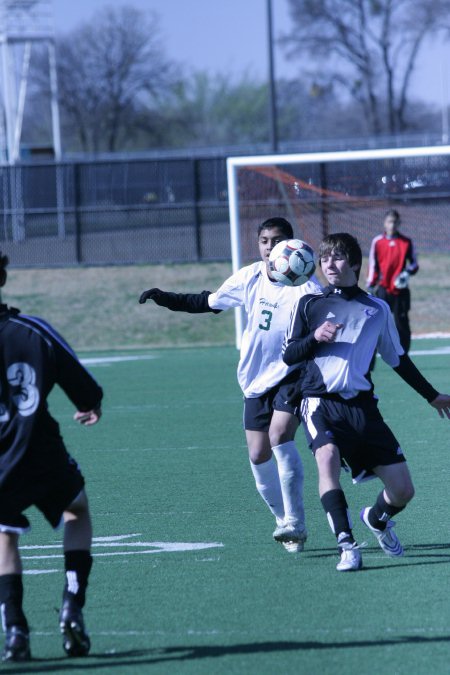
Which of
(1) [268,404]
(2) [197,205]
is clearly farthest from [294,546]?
(2) [197,205]

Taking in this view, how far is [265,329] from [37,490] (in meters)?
2.45

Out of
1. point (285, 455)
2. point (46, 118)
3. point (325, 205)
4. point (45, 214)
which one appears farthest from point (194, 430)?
point (46, 118)

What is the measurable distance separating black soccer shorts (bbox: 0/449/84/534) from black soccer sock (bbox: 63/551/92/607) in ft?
0.65

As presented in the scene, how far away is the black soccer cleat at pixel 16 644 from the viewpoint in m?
4.96

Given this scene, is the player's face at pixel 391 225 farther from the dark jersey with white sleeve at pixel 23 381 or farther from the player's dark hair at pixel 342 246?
the dark jersey with white sleeve at pixel 23 381

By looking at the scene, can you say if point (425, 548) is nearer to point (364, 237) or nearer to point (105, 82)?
point (364, 237)

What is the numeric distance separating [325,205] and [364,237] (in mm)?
1110

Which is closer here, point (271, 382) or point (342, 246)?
point (342, 246)

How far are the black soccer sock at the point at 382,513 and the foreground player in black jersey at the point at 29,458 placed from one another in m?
2.04

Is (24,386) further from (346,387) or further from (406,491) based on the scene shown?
(406,491)

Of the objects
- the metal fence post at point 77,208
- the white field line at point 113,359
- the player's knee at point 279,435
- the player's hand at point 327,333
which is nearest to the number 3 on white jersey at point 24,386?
the player's hand at point 327,333

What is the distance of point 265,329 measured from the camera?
719 centimetres

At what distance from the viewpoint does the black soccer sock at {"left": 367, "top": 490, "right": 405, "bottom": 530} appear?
260 inches

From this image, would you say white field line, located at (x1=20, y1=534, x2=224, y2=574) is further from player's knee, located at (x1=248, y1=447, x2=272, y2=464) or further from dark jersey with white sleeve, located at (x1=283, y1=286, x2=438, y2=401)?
dark jersey with white sleeve, located at (x1=283, y1=286, x2=438, y2=401)
